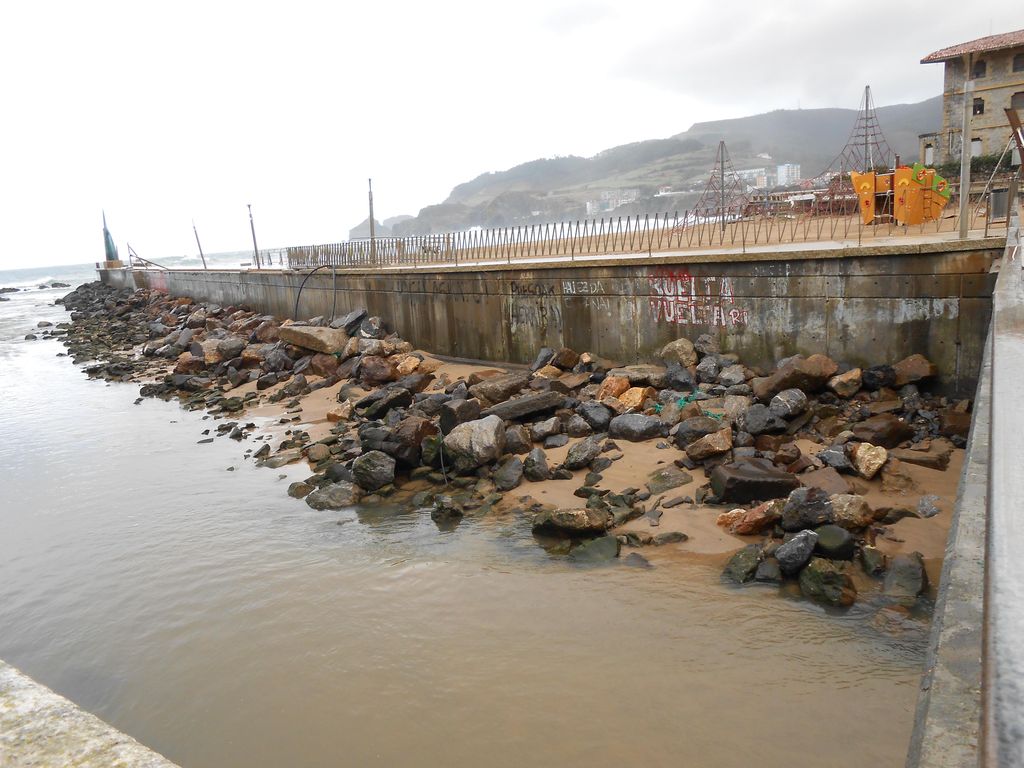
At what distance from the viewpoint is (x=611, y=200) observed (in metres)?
120

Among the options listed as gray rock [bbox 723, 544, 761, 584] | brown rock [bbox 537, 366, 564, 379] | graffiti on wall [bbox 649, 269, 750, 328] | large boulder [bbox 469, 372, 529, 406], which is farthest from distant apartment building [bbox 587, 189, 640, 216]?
gray rock [bbox 723, 544, 761, 584]

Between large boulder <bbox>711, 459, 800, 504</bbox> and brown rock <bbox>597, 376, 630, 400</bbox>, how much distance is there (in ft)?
11.0

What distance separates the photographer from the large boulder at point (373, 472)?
918cm

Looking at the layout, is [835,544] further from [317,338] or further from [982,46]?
[982,46]

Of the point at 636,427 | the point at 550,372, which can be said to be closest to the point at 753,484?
the point at 636,427

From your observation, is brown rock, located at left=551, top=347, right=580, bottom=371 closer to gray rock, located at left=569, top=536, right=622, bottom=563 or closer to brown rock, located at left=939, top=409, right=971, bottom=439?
gray rock, located at left=569, top=536, right=622, bottom=563

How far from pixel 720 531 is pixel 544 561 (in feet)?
5.82

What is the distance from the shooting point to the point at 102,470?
37.8 ft

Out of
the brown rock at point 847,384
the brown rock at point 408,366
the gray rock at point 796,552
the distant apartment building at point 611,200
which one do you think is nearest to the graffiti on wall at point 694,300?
the brown rock at point 847,384

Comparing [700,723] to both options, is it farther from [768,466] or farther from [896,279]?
[896,279]

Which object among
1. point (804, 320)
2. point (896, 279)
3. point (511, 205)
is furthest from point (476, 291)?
point (511, 205)

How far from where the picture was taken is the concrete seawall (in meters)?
8.41

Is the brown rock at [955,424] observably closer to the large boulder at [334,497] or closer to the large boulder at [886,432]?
the large boulder at [886,432]

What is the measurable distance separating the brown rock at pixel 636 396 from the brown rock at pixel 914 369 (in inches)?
126
